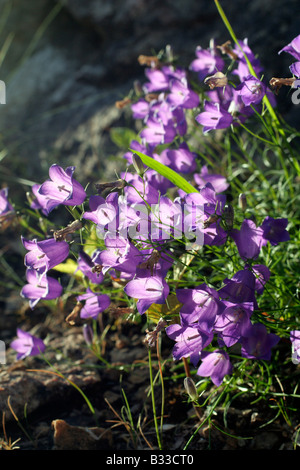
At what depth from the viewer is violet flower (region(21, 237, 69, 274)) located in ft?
5.40

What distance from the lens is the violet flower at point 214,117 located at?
1888 mm

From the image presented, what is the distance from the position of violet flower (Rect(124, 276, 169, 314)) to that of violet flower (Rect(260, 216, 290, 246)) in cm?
38

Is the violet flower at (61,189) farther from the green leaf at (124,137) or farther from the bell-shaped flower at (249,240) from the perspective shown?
the green leaf at (124,137)

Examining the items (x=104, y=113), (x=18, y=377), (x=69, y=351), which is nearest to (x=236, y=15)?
(x=104, y=113)

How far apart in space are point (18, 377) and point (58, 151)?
7.20 feet

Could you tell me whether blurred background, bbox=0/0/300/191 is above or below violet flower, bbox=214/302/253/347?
above

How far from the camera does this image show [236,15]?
11.2 feet

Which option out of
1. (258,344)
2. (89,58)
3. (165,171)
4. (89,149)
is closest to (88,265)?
(165,171)

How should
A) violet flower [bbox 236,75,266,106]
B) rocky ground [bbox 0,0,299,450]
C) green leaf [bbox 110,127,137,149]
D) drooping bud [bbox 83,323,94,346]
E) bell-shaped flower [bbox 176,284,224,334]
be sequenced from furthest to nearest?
1. green leaf [bbox 110,127,137,149]
2. drooping bud [bbox 83,323,94,346]
3. rocky ground [bbox 0,0,299,450]
4. violet flower [bbox 236,75,266,106]
5. bell-shaped flower [bbox 176,284,224,334]

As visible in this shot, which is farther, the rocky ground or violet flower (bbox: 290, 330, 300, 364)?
the rocky ground

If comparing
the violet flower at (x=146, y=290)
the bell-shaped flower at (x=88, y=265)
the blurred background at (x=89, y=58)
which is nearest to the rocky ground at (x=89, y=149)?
the blurred background at (x=89, y=58)

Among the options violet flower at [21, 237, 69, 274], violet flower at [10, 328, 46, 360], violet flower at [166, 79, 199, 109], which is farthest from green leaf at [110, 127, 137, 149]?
violet flower at [21, 237, 69, 274]

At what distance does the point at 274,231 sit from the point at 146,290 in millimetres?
477

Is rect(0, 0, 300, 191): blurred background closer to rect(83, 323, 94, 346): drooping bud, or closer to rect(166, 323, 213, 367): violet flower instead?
rect(83, 323, 94, 346): drooping bud
